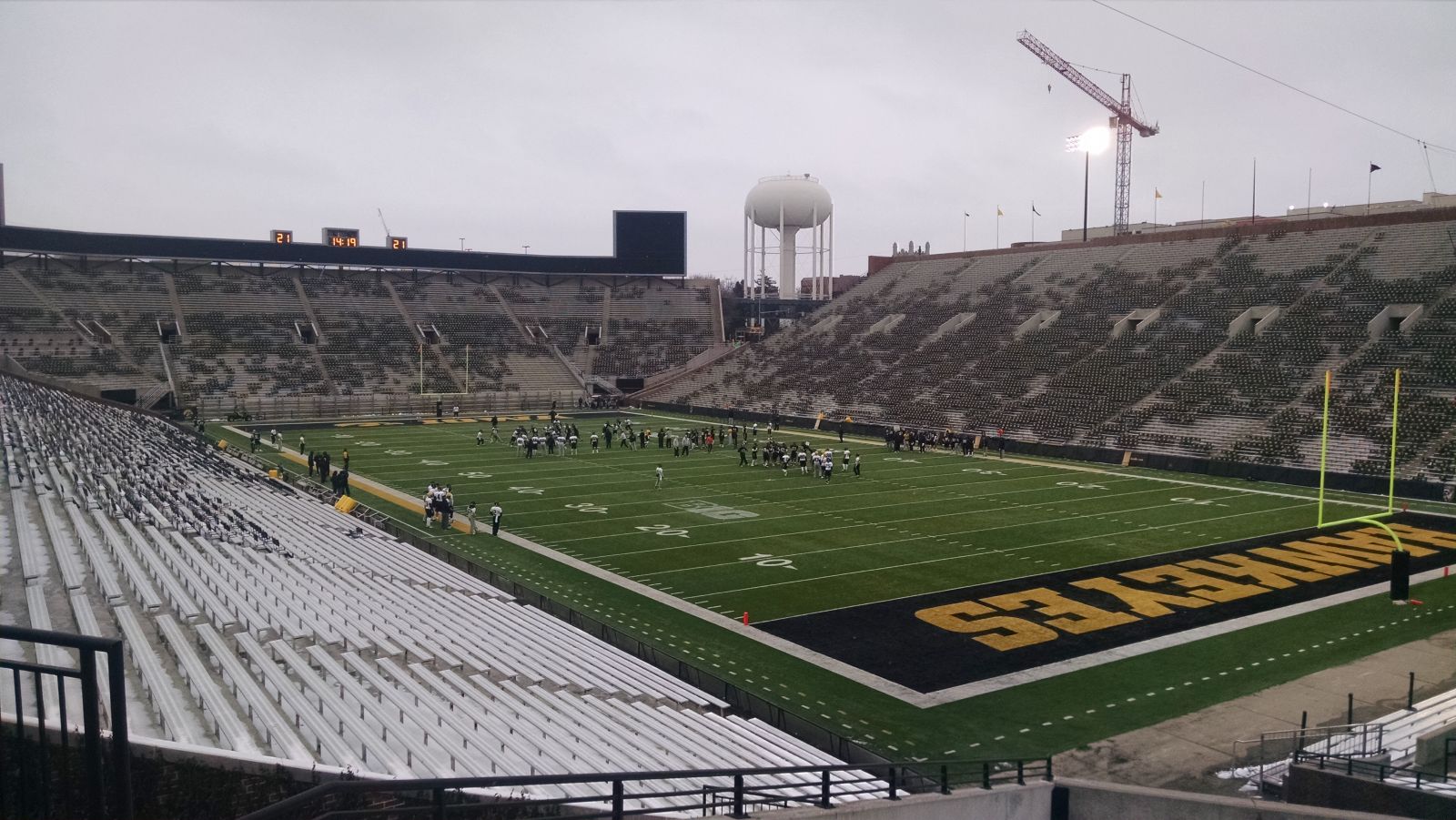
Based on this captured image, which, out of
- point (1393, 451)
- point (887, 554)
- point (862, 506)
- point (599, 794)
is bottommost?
point (887, 554)

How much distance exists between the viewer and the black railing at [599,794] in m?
3.99

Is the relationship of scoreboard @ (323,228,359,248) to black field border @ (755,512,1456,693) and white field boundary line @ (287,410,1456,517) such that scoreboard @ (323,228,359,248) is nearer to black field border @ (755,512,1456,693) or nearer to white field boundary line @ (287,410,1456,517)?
white field boundary line @ (287,410,1456,517)

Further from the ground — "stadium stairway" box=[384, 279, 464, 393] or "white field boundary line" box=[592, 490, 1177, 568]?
"stadium stairway" box=[384, 279, 464, 393]

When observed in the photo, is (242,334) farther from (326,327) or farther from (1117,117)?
(1117,117)

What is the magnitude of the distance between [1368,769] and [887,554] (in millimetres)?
12166

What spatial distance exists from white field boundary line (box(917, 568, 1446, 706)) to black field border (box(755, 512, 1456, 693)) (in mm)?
110

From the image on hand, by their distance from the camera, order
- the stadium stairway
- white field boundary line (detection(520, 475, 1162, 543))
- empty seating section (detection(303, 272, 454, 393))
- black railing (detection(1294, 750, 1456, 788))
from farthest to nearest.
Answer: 1. the stadium stairway
2. empty seating section (detection(303, 272, 454, 393))
3. white field boundary line (detection(520, 475, 1162, 543))
4. black railing (detection(1294, 750, 1456, 788))

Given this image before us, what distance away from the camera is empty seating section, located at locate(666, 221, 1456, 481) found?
33531 millimetres

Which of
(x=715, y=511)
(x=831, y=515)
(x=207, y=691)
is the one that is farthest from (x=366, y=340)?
(x=207, y=691)

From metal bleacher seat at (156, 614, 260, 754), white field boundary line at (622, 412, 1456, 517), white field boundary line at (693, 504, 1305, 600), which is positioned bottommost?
white field boundary line at (693, 504, 1305, 600)

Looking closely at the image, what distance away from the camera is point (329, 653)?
994cm

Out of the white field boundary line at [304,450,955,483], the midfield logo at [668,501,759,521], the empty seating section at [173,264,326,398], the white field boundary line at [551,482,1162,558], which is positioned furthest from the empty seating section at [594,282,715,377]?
the white field boundary line at [551,482,1162,558]

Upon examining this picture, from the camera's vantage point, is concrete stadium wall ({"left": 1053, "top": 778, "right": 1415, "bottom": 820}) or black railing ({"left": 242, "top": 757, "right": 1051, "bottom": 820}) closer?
black railing ({"left": 242, "top": 757, "right": 1051, "bottom": 820})

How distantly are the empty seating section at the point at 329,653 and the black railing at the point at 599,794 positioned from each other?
18 centimetres
